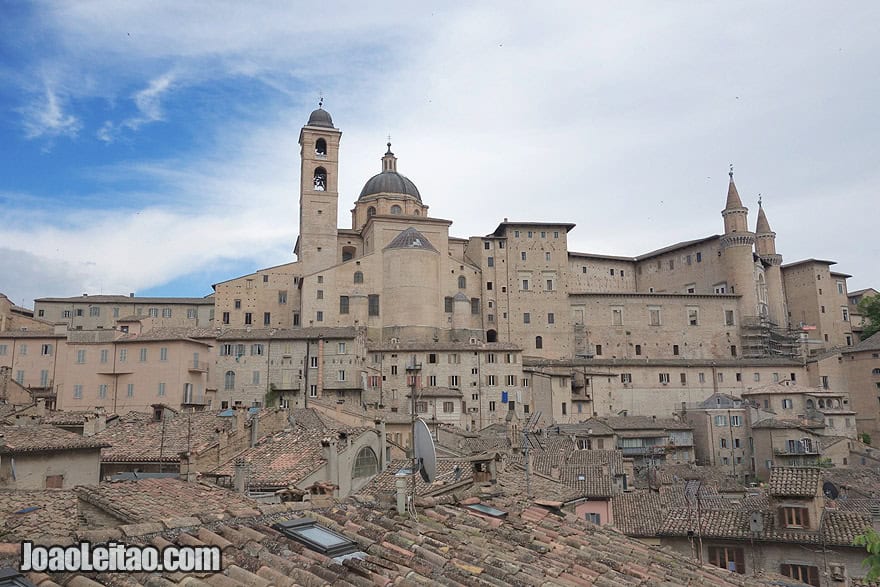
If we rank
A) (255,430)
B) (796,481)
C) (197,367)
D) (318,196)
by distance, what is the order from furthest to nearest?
(318,196)
(197,367)
(255,430)
(796,481)

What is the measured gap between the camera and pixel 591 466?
31797 millimetres

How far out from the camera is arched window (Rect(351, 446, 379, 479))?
23844 mm

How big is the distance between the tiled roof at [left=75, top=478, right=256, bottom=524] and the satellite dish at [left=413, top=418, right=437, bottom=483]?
2.72m

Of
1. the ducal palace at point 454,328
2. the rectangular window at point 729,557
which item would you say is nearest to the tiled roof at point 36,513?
the rectangular window at point 729,557

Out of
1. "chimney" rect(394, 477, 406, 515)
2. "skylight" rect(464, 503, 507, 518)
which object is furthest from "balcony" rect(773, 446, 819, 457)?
"chimney" rect(394, 477, 406, 515)

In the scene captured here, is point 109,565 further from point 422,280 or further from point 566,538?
point 422,280

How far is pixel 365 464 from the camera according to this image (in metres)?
24.4

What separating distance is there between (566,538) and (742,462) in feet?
179

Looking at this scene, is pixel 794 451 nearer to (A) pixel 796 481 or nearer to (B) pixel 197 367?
(A) pixel 796 481

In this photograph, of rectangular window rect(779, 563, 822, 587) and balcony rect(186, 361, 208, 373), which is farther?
balcony rect(186, 361, 208, 373)

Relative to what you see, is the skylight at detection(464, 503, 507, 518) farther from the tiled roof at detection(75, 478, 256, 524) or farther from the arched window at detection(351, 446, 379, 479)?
the arched window at detection(351, 446, 379, 479)

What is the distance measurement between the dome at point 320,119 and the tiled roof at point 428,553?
74296 millimetres

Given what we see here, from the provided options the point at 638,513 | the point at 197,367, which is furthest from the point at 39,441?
the point at 197,367

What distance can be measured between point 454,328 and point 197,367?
94.0 ft
